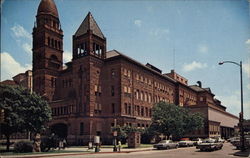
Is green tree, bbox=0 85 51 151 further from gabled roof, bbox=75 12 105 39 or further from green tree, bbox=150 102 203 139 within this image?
gabled roof, bbox=75 12 105 39

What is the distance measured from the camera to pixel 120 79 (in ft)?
191

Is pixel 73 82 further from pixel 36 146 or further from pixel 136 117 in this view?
pixel 36 146

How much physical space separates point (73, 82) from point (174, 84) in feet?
133

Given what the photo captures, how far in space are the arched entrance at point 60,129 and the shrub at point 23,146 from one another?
94.1 ft

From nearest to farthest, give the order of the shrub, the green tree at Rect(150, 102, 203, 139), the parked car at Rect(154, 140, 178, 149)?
the shrub < the parked car at Rect(154, 140, 178, 149) < the green tree at Rect(150, 102, 203, 139)

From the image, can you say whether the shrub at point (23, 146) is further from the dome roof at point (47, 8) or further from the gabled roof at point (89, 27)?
the dome roof at point (47, 8)

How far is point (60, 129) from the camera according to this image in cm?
6212

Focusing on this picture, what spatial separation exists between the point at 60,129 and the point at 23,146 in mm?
30929

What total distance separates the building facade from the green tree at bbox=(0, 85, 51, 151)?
1788cm

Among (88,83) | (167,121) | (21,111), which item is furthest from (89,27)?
(21,111)

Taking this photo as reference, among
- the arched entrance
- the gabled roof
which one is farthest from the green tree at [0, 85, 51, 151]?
the gabled roof

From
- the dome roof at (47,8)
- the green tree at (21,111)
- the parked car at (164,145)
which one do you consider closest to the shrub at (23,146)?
the green tree at (21,111)

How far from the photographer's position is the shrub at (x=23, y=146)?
1227 inches

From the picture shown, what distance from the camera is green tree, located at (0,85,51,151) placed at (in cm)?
3325
